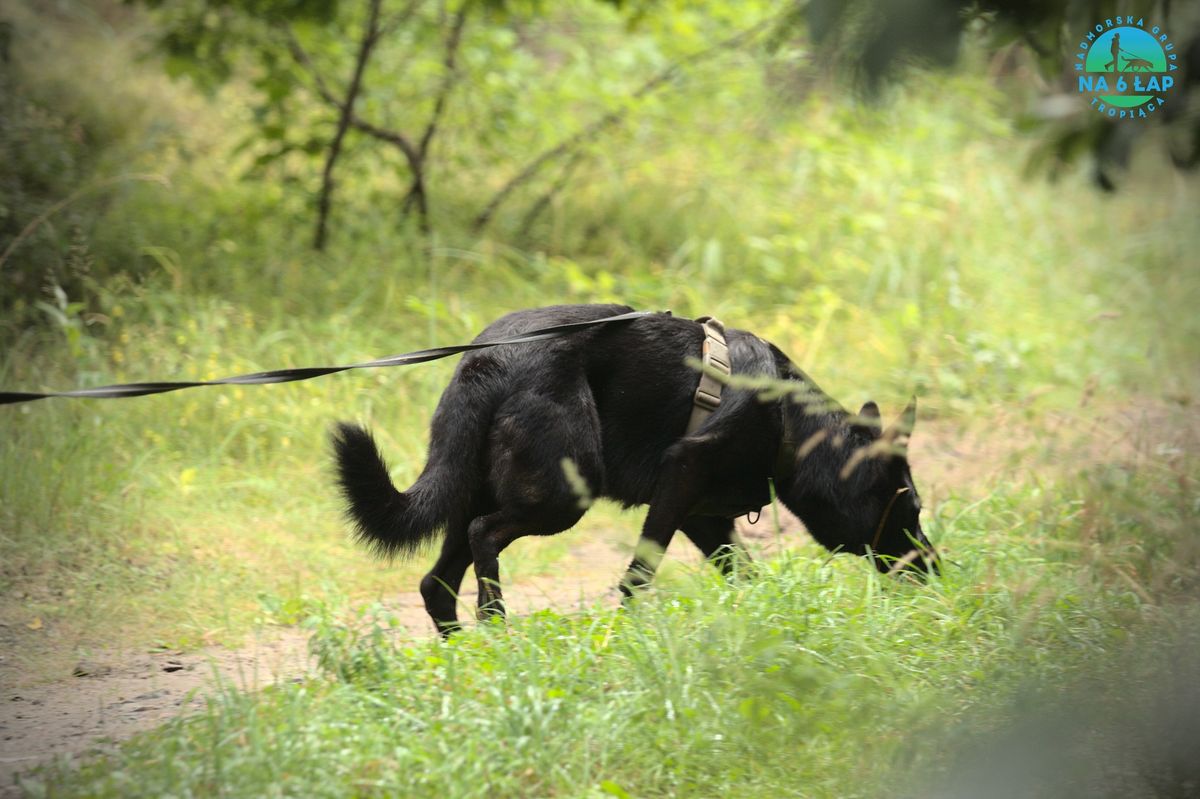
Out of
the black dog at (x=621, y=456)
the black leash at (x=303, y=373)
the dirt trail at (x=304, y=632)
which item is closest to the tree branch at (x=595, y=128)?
the dirt trail at (x=304, y=632)

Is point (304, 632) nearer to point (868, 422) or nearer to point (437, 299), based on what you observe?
point (868, 422)

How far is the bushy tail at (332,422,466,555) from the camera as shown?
11.7ft

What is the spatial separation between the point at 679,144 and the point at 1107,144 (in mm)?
7087

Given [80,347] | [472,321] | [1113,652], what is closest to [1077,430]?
[1113,652]

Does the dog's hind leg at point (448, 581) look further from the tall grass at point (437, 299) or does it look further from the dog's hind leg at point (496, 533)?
the tall grass at point (437, 299)

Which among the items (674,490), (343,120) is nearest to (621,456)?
(674,490)

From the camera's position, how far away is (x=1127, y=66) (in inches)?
96.6

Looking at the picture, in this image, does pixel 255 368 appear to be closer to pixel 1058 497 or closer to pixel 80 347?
pixel 80 347

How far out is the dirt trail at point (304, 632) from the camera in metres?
3.32

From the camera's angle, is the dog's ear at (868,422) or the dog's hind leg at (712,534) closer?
the dog's ear at (868,422)

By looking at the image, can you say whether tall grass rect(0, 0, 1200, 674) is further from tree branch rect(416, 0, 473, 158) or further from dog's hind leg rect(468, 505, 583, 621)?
dog's hind leg rect(468, 505, 583, 621)

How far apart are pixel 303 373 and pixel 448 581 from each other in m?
1.06

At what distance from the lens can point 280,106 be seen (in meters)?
7.83

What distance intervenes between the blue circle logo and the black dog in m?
1.29
